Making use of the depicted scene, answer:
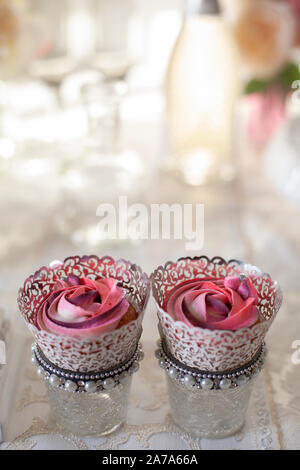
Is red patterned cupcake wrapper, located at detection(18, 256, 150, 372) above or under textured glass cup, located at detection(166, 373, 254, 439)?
above

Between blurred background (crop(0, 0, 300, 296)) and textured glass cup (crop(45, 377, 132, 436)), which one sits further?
blurred background (crop(0, 0, 300, 296))

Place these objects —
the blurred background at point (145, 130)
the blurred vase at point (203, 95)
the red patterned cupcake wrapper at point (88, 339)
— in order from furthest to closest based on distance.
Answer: the blurred vase at point (203, 95), the blurred background at point (145, 130), the red patterned cupcake wrapper at point (88, 339)

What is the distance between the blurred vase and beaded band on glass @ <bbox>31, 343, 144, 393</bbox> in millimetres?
561

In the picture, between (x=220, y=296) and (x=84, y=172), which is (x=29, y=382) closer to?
(x=220, y=296)

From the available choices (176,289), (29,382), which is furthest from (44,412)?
(176,289)

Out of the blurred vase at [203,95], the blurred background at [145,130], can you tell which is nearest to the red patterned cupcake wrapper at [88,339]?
the blurred background at [145,130]

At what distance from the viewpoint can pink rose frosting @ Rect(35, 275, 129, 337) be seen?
429 mm

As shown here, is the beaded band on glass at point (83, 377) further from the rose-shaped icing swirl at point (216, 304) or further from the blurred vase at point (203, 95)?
the blurred vase at point (203, 95)

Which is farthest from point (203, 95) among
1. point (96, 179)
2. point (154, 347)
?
point (154, 347)

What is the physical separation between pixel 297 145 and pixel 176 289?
0.33m

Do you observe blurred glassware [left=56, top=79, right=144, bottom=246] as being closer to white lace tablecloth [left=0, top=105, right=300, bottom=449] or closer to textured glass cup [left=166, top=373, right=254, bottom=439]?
white lace tablecloth [left=0, top=105, right=300, bottom=449]

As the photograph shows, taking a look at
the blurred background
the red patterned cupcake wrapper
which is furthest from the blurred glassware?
the red patterned cupcake wrapper

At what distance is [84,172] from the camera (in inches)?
32.4

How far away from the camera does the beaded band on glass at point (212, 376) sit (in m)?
0.44
